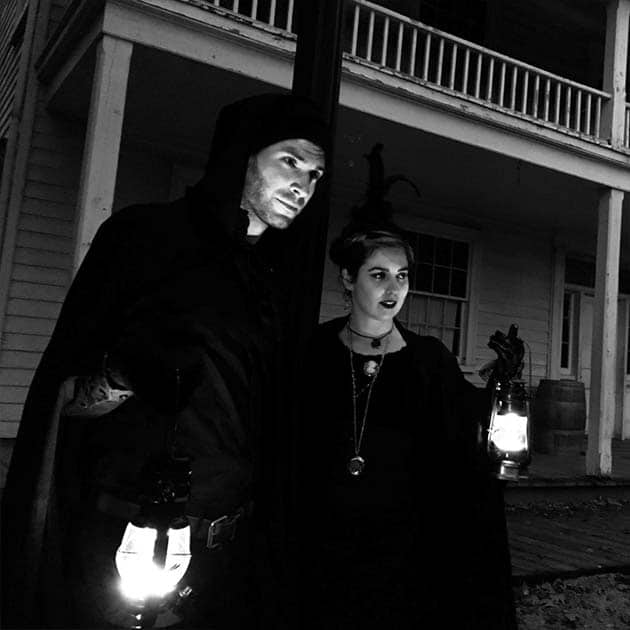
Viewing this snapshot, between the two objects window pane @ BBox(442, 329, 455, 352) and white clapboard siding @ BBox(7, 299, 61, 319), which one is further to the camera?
window pane @ BBox(442, 329, 455, 352)

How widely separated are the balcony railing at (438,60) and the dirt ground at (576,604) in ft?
13.3

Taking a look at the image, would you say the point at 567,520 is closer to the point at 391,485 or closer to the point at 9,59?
the point at 391,485

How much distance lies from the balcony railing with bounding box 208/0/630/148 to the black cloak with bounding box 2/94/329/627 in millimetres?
3825

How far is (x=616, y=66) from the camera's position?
6.36 m

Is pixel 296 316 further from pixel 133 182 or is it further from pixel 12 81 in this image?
pixel 12 81

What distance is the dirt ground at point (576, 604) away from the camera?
290 cm

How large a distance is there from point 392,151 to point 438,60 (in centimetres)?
97

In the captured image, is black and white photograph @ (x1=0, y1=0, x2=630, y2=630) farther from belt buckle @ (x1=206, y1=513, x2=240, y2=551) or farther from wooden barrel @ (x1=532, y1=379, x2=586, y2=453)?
wooden barrel @ (x1=532, y1=379, x2=586, y2=453)

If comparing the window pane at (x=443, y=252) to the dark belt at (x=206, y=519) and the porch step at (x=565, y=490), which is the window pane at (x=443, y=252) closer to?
the porch step at (x=565, y=490)

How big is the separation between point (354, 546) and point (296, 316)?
2.22ft

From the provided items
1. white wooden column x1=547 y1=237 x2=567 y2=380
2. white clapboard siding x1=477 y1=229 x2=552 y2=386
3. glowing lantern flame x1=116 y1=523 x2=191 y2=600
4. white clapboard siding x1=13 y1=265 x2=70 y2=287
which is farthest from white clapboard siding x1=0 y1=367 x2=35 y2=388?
white wooden column x1=547 y1=237 x2=567 y2=380

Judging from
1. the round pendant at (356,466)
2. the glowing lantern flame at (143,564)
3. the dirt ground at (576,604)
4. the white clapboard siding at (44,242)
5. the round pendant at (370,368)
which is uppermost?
the white clapboard siding at (44,242)

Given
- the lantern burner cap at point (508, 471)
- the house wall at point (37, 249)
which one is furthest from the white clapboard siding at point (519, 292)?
the lantern burner cap at point (508, 471)

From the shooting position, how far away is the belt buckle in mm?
1274
